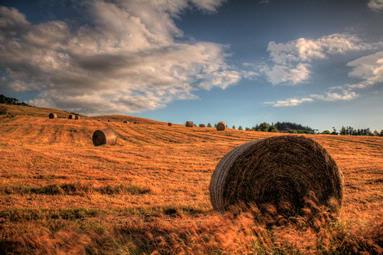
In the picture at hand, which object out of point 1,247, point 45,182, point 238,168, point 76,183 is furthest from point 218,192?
point 45,182

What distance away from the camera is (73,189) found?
1068 cm

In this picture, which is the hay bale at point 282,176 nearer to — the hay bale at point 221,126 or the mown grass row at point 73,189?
the mown grass row at point 73,189

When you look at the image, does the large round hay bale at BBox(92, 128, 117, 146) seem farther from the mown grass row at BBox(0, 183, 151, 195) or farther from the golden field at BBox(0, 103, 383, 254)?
the mown grass row at BBox(0, 183, 151, 195)

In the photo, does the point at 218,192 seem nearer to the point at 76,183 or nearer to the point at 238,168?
the point at 238,168

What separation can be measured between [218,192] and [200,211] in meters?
1.21

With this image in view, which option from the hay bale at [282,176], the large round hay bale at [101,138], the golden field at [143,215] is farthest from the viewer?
the large round hay bale at [101,138]

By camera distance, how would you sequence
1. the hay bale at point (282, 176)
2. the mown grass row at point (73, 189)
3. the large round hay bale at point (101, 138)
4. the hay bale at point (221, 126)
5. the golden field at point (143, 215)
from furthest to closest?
the hay bale at point (221, 126) < the large round hay bale at point (101, 138) < the mown grass row at point (73, 189) < the hay bale at point (282, 176) < the golden field at point (143, 215)

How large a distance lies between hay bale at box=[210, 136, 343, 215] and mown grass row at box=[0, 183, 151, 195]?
446 centimetres

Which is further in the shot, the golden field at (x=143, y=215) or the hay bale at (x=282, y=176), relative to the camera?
the hay bale at (x=282, y=176)

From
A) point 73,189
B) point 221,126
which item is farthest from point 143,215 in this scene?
point 221,126

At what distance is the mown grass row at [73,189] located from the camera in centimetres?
1027

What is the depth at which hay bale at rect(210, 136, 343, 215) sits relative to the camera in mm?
7090

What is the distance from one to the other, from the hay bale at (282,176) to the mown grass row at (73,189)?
4456mm

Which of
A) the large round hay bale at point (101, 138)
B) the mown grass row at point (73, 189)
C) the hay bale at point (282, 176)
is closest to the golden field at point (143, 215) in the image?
the mown grass row at point (73, 189)
